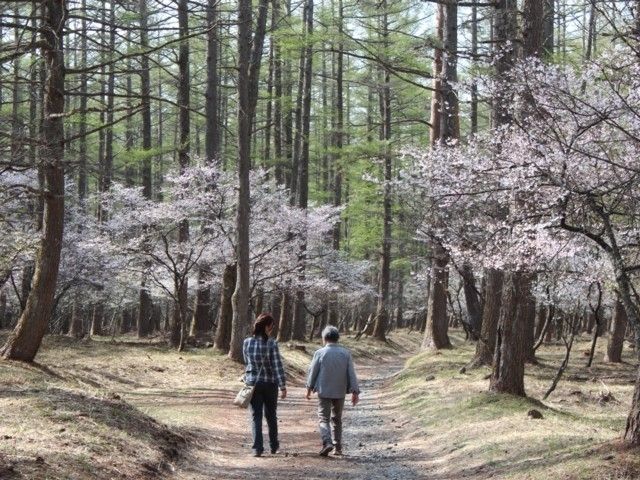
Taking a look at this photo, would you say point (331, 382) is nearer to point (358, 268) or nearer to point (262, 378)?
point (262, 378)

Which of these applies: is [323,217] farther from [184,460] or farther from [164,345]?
[184,460]

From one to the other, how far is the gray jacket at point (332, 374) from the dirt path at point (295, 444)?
2.60 ft

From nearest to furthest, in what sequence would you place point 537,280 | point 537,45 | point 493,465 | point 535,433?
point 493,465 → point 535,433 → point 537,45 → point 537,280

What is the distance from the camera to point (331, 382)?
8.14 meters

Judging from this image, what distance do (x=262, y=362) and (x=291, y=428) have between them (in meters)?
2.93

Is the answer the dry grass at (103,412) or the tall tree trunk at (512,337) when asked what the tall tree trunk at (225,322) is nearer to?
the dry grass at (103,412)

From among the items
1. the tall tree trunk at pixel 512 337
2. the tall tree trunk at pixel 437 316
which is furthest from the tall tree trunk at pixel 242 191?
the tall tree trunk at pixel 512 337

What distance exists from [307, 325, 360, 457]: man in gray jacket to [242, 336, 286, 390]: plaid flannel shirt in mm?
453

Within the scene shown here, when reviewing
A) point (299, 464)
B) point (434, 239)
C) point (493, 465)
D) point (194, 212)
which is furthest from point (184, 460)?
point (194, 212)

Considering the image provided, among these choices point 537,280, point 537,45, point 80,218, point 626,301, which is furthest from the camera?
point 80,218

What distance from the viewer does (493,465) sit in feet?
23.1

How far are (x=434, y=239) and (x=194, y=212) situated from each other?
7.63 meters

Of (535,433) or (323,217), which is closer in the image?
(535,433)

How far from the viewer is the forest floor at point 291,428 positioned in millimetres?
6219
